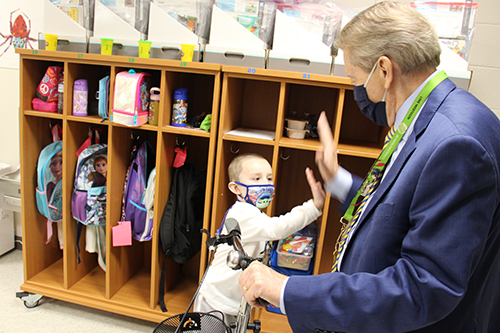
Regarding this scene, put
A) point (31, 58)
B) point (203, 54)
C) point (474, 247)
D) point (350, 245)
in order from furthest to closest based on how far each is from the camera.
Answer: point (31, 58) → point (203, 54) → point (350, 245) → point (474, 247)

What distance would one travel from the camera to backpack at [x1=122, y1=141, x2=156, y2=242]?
7.63 ft

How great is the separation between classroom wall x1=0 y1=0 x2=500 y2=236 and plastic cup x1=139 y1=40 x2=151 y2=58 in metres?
1.24

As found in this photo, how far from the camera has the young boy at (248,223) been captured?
1.73 metres

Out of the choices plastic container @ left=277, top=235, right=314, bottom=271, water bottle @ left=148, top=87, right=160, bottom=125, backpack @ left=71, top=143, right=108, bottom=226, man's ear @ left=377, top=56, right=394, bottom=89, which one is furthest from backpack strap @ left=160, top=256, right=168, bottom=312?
man's ear @ left=377, top=56, right=394, bottom=89

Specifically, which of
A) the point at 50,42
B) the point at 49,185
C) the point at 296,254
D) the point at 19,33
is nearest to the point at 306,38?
the point at 296,254

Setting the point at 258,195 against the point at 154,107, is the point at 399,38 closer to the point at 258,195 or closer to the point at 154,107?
the point at 258,195

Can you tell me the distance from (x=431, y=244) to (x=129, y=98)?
1.77m

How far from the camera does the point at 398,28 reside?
0.95 m

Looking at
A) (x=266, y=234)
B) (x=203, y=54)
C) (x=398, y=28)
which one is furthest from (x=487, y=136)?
(x=203, y=54)

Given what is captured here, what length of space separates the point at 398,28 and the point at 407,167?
38cm

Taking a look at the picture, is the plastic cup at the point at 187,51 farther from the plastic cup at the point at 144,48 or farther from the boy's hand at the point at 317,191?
the boy's hand at the point at 317,191

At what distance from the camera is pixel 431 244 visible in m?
0.77

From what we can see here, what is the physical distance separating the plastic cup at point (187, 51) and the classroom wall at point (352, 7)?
1.03 meters

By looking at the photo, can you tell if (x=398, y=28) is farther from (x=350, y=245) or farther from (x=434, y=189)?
(x=350, y=245)
